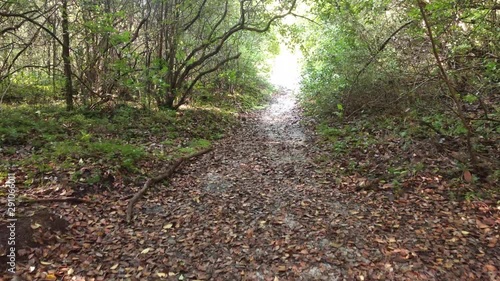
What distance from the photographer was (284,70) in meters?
28.5

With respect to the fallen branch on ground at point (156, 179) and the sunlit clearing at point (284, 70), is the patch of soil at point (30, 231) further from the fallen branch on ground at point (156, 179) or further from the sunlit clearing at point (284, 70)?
the sunlit clearing at point (284, 70)

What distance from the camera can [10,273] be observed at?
3.35m

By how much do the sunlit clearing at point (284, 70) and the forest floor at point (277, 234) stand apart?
1940cm

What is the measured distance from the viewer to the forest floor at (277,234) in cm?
361

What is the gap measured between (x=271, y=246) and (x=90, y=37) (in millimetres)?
8730

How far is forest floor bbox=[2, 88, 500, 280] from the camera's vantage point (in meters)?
3.61

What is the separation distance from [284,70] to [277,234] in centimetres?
2545

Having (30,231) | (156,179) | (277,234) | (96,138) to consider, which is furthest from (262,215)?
(96,138)

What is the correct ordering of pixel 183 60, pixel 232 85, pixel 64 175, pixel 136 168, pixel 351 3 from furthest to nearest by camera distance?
pixel 232 85
pixel 183 60
pixel 351 3
pixel 136 168
pixel 64 175

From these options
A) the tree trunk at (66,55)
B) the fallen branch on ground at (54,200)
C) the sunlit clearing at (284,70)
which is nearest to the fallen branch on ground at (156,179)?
the fallen branch on ground at (54,200)

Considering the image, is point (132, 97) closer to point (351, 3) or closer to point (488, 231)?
point (351, 3)

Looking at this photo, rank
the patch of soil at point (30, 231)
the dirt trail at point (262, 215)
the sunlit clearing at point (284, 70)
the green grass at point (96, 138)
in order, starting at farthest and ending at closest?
the sunlit clearing at point (284, 70), the green grass at point (96, 138), the dirt trail at point (262, 215), the patch of soil at point (30, 231)

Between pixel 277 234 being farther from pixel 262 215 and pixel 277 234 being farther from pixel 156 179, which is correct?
pixel 156 179

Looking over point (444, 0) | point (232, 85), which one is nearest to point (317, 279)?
point (444, 0)
